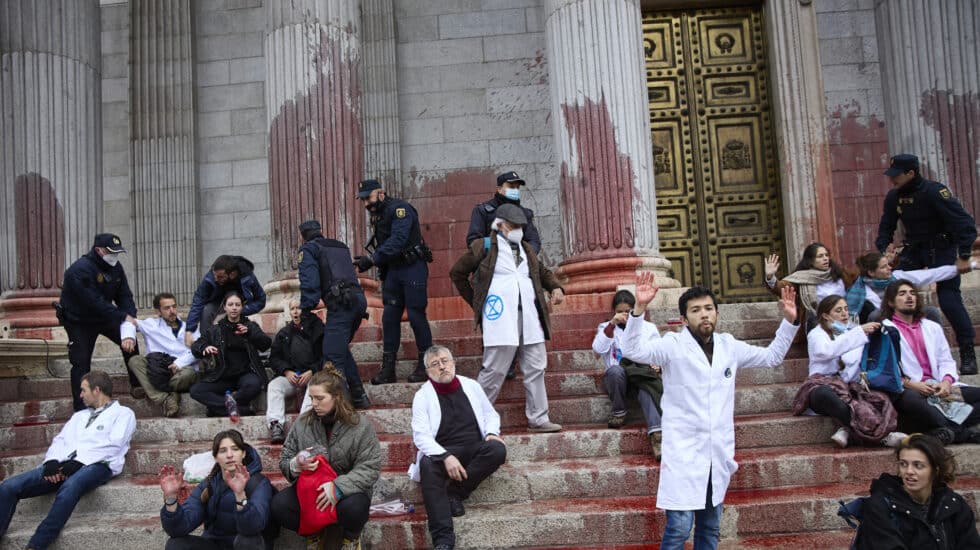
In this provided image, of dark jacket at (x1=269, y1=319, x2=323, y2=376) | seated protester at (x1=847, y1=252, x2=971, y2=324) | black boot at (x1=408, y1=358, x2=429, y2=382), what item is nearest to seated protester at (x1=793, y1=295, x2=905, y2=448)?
seated protester at (x1=847, y1=252, x2=971, y2=324)

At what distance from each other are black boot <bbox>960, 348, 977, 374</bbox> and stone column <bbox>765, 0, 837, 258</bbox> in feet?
14.0

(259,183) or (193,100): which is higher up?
(193,100)

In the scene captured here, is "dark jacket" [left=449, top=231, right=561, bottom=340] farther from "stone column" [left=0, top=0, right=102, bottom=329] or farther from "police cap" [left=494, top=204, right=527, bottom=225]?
"stone column" [left=0, top=0, right=102, bottom=329]

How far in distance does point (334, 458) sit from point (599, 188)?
507cm

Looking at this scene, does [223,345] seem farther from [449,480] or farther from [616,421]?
[616,421]

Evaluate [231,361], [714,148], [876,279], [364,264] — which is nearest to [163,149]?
[231,361]

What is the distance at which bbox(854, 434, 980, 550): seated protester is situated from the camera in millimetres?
4738

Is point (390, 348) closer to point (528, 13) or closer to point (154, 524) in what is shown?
point (154, 524)

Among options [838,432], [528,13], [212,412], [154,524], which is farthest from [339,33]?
[838,432]

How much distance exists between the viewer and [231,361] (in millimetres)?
8133

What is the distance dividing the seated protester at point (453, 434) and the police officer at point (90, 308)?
358cm

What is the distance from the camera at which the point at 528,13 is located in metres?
13.5

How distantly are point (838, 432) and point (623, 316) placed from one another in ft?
6.23

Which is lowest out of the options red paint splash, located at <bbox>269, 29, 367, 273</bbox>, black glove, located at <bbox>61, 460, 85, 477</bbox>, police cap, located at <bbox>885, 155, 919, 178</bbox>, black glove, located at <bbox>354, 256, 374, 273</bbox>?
black glove, located at <bbox>61, 460, 85, 477</bbox>
